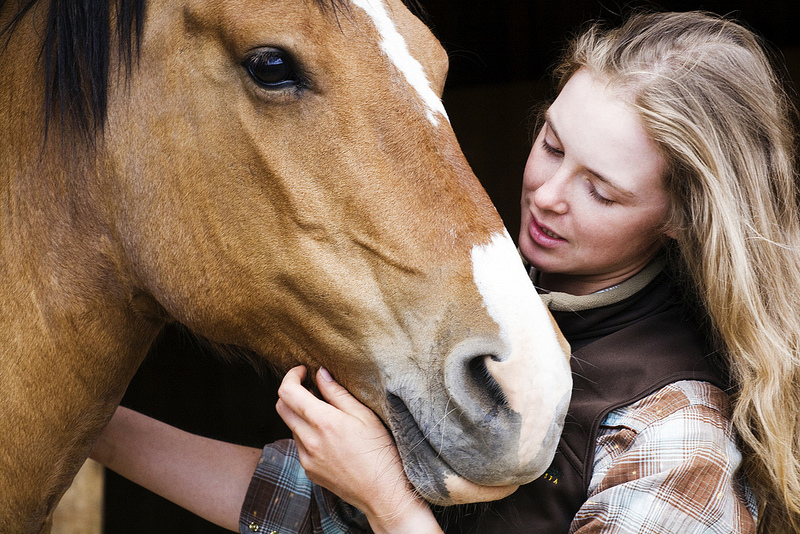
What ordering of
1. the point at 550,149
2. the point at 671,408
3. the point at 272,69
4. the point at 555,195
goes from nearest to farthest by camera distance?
the point at 272,69
the point at 671,408
the point at 555,195
the point at 550,149

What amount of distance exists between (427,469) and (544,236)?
61cm

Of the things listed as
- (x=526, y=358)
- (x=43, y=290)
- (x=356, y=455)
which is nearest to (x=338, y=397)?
(x=356, y=455)

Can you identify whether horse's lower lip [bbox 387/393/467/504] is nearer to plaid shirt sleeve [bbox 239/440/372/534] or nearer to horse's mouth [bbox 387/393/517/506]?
horse's mouth [bbox 387/393/517/506]

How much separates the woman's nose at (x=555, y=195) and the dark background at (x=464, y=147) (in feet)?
8.59

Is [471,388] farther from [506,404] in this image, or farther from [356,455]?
[356,455]

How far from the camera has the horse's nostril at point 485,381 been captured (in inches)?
42.6

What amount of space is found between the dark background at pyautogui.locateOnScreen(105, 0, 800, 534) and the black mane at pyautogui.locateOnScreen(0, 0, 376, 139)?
2772mm

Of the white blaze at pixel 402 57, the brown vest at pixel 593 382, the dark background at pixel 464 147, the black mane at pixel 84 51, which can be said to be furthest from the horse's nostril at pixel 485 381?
the dark background at pixel 464 147

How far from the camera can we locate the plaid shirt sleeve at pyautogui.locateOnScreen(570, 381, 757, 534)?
121 centimetres

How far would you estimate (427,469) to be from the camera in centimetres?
115

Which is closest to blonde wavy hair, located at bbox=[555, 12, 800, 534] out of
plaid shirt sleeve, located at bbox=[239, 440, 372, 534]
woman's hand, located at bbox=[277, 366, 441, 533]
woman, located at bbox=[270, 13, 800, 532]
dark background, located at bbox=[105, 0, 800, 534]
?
woman, located at bbox=[270, 13, 800, 532]

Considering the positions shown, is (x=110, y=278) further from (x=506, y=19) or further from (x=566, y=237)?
(x=506, y=19)

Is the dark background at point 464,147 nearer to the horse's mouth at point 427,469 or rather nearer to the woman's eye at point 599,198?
the woman's eye at point 599,198

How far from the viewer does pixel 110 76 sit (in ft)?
4.22
